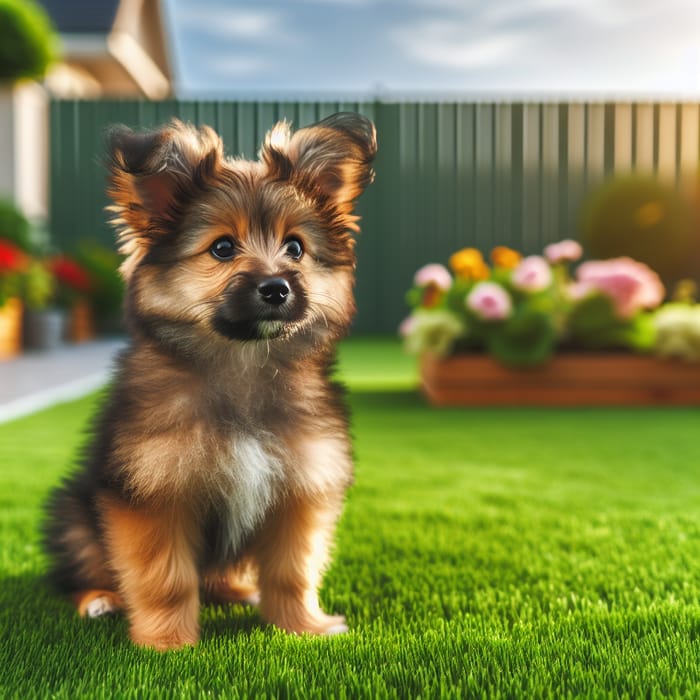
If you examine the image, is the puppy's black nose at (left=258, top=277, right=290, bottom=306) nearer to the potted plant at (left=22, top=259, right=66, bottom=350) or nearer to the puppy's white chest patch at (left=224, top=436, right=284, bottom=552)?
the puppy's white chest patch at (left=224, top=436, right=284, bottom=552)

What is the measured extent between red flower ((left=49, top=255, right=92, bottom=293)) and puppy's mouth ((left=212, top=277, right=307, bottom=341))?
1020cm

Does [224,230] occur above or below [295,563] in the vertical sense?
above

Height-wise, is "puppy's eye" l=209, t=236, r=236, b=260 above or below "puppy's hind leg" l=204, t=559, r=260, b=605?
above

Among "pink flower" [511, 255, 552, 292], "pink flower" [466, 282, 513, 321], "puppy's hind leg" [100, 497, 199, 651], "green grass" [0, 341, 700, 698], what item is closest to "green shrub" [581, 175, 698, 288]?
"pink flower" [511, 255, 552, 292]

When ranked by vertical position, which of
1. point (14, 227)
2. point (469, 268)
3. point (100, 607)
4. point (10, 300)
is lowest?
point (100, 607)

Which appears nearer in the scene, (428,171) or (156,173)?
(156,173)

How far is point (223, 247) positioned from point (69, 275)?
10171 millimetres

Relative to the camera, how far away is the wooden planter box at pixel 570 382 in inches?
252

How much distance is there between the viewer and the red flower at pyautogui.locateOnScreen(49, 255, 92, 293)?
11.4 metres

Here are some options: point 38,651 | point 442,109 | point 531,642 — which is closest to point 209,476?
point 38,651

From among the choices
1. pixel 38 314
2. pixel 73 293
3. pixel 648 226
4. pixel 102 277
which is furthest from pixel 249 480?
pixel 648 226

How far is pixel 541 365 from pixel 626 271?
95 cm

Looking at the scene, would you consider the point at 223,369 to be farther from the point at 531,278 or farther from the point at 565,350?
the point at 565,350

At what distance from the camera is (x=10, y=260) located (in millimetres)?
9547
